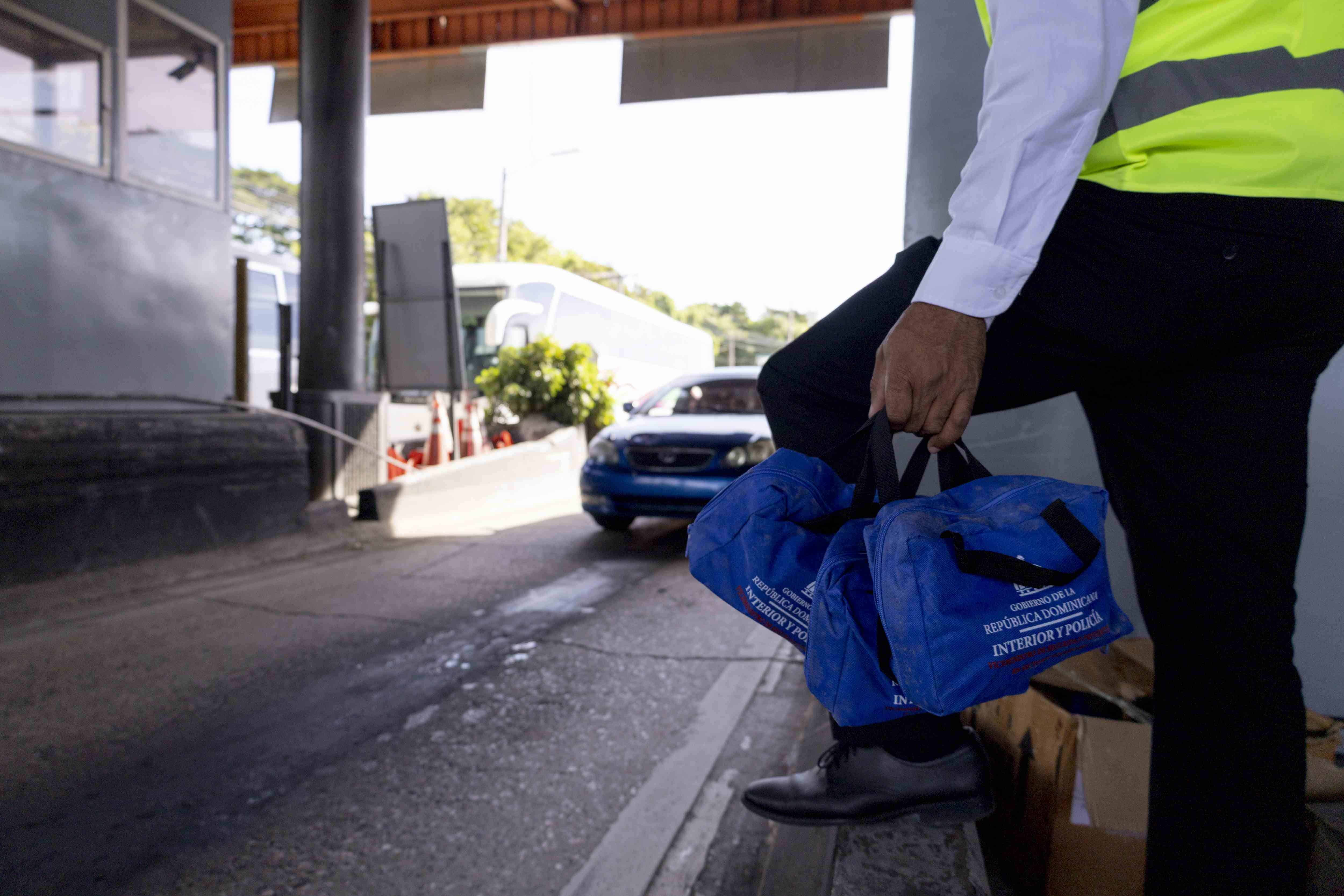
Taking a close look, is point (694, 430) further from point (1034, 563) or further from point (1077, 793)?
point (1034, 563)

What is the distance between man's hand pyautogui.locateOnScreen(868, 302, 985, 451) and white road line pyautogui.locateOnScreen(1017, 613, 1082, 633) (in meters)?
0.28

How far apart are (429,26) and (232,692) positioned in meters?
9.76

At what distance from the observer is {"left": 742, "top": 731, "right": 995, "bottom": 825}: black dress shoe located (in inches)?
61.4

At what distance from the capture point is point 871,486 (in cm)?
143

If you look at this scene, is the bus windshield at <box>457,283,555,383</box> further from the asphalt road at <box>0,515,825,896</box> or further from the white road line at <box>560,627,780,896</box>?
the white road line at <box>560,627,780,896</box>

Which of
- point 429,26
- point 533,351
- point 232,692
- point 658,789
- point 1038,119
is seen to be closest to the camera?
point 1038,119

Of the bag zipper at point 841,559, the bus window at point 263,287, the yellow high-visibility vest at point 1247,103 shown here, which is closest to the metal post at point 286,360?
the bag zipper at point 841,559

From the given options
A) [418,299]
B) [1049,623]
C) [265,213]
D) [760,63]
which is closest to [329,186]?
[418,299]

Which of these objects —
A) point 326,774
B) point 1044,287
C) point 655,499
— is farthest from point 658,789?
point 655,499

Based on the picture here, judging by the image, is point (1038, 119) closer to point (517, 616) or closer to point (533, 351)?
point (517, 616)

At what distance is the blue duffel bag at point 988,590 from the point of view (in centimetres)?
115

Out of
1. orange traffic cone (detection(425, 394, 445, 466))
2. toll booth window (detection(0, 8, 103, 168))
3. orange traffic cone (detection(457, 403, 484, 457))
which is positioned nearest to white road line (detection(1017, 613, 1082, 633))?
toll booth window (detection(0, 8, 103, 168))

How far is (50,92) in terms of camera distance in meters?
6.67

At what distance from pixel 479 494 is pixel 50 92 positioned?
449cm
